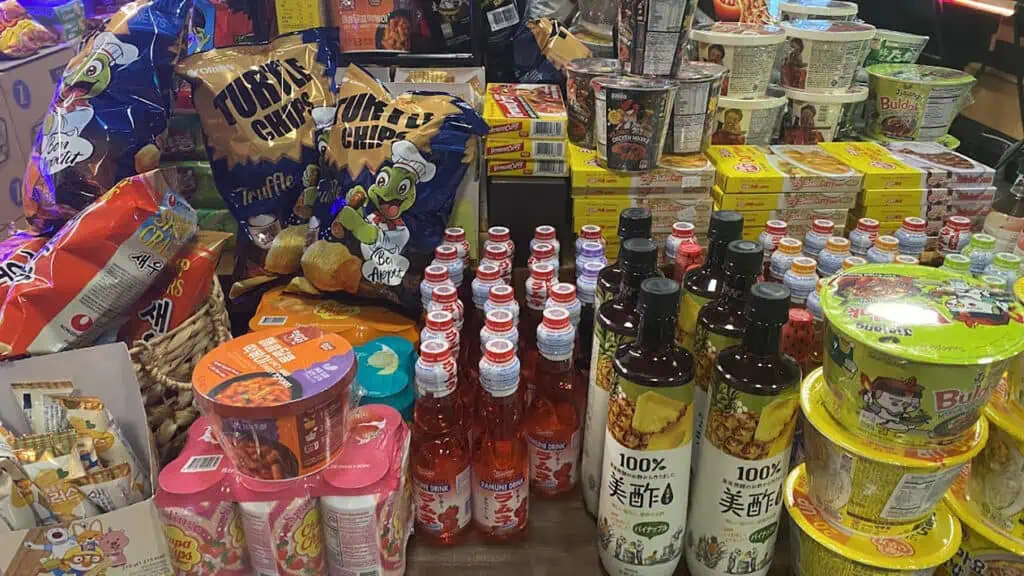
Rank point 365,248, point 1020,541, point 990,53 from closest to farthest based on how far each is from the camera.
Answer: point 1020,541, point 365,248, point 990,53

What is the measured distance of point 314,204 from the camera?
4.52 ft

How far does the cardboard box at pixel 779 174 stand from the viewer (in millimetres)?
1382

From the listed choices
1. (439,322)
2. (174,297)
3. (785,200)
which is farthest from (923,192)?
(174,297)

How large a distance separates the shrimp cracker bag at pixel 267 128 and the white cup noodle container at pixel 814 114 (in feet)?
3.33

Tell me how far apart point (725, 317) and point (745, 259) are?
0.09m

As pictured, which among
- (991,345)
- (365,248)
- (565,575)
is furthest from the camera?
(365,248)

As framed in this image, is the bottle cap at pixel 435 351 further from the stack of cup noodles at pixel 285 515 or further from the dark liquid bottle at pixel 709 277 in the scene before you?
the dark liquid bottle at pixel 709 277

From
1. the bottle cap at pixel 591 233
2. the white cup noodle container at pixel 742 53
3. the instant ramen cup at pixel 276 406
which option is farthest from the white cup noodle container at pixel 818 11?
the instant ramen cup at pixel 276 406

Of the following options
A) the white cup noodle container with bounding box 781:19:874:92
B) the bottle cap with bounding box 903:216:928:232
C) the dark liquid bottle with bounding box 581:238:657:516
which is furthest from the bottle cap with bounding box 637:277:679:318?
the white cup noodle container with bounding box 781:19:874:92

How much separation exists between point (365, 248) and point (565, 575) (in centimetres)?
64

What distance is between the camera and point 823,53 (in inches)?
59.9

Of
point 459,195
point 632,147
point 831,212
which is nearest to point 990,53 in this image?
point 831,212

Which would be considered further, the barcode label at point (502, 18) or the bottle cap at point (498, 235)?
the barcode label at point (502, 18)

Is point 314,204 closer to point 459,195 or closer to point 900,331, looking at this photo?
point 459,195
